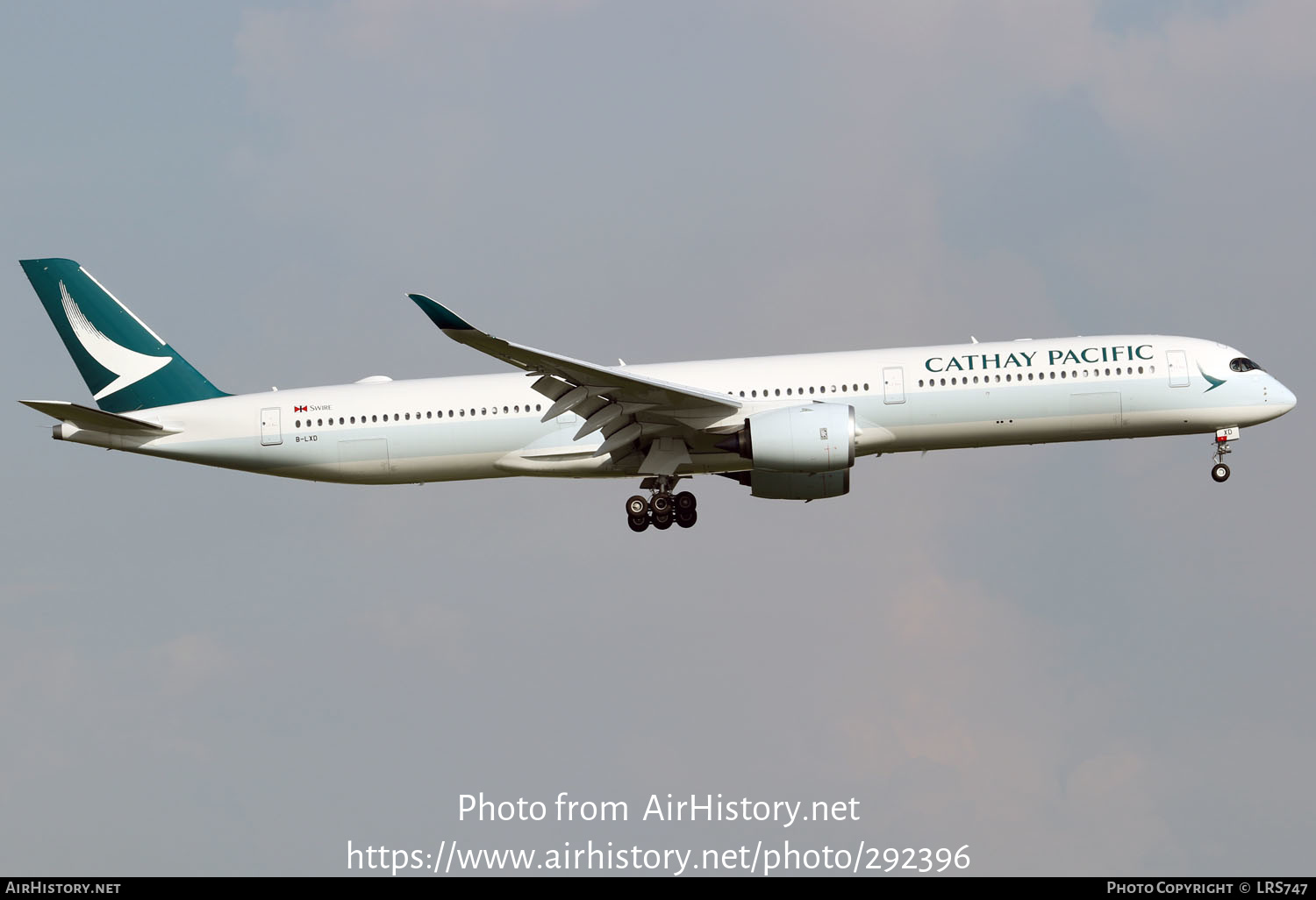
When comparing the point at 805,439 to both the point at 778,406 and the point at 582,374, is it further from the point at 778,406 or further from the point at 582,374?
the point at 582,374

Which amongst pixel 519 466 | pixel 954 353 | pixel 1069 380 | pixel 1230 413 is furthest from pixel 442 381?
pixel 1230 413

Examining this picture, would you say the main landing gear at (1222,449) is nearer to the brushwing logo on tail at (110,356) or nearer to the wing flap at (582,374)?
the wing flap at (582,374)

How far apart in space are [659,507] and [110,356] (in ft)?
49.4

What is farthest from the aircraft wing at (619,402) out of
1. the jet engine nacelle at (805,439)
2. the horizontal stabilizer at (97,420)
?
the horizontal stabilizer at (97,420)

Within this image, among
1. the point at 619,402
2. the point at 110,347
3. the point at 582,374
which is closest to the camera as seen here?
the point at 582,374

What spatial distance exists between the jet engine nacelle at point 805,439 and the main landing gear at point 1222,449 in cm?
928

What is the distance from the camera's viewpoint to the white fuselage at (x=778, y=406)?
35688mm

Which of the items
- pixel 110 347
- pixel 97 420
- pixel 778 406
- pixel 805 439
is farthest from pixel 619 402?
pixel 110 347

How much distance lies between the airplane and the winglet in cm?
310

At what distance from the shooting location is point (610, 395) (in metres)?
34.7

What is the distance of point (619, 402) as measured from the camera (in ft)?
115

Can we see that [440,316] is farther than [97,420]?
No

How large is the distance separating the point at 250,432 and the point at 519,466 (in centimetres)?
687

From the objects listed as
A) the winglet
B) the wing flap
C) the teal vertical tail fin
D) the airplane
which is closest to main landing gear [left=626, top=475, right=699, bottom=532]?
the airplane
